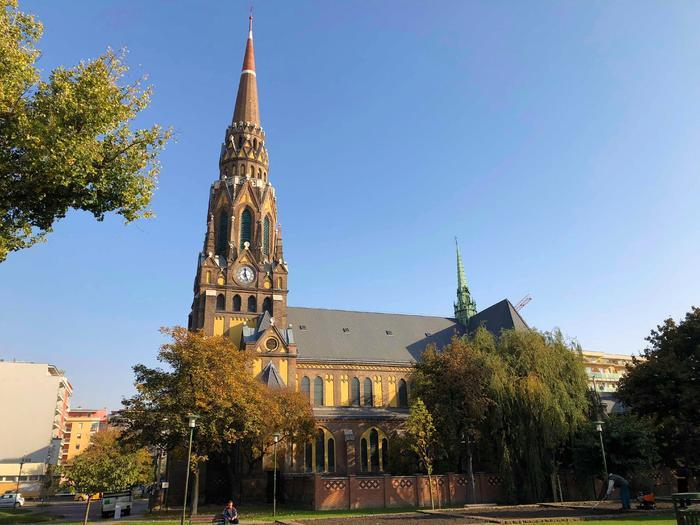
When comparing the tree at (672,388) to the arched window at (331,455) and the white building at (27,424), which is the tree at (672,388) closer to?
the arched window at (331,455)

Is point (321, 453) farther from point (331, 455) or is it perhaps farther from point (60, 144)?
point (60, 144)

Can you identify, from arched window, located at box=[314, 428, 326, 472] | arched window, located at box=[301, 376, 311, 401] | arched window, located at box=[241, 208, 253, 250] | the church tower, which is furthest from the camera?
arched window, located at box=[241, 208, 253, 250]

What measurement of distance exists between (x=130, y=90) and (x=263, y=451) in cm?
3075

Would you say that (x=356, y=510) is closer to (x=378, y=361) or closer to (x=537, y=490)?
(x=537, y=490)

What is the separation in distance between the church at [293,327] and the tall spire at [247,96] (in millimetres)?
125

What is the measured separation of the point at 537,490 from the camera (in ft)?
103

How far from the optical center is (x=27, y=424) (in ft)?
255

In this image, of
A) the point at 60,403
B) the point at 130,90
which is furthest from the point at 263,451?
the point at 60,403

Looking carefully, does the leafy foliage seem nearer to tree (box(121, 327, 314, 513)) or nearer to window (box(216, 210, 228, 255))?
tree (box(121, 327, 314, 513))

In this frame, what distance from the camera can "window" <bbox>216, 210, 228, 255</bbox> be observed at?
5392cm

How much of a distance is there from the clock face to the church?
0.10m

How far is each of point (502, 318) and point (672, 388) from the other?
21.6 meters

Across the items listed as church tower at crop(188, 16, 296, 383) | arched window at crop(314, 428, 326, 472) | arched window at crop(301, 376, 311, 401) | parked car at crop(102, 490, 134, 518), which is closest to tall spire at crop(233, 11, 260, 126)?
church tower at crop(188, 16, 296, 383)

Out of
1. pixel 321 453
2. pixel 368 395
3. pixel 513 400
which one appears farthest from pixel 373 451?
pixel 513 400
